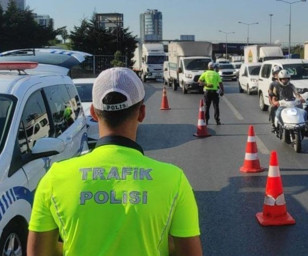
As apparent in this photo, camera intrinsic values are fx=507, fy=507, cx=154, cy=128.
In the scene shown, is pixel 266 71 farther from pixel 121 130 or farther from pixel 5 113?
pixel 121 130

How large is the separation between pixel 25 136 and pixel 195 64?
24707 millimetres

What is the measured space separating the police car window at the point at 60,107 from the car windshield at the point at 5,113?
75 cm

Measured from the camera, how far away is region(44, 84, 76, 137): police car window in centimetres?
501

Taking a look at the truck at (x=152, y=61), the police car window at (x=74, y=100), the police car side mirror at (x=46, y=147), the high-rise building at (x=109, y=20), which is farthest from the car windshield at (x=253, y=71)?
the high-rise building at (x=109, y=20)

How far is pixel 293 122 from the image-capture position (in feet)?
32.5

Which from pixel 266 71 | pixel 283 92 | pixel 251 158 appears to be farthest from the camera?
pixel 266 71

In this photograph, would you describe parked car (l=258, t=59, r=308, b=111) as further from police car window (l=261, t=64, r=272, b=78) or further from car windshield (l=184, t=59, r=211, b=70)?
car windshield (l=184, t=59, r=211, b=70)

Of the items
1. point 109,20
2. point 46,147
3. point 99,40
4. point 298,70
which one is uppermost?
point 109,20

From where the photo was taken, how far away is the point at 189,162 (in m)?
9.34

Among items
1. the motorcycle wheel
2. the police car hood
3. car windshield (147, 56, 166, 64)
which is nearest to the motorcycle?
the motorcycle wheel

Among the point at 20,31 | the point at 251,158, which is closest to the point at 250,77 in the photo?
the point at 251,158

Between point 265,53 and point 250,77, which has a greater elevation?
point 265,53

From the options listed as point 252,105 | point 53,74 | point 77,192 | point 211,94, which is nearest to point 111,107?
point 77,192

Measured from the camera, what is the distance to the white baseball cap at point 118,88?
185cm
